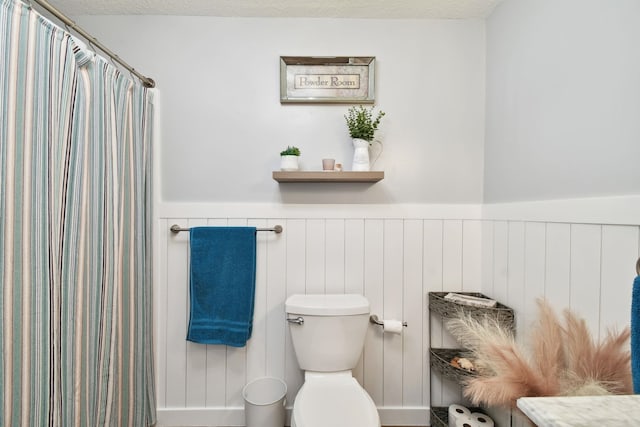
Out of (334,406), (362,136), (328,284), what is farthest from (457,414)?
(362,136)

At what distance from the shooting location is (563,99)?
1.04 meters

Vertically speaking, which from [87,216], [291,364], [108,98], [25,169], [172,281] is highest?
[108,98]

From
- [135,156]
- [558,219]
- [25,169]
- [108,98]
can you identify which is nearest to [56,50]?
[108,98]

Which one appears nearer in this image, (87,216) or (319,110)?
(87,216)

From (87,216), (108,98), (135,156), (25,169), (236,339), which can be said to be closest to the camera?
(25,169)

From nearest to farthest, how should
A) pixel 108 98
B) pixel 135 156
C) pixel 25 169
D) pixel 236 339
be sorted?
pixel 25 169 → pixel 108 98 → pixel 135 156 → pixel 236 339

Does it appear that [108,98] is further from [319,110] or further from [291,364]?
[291,364]

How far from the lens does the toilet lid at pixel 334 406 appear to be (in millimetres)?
1060

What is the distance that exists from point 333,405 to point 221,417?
0.76m

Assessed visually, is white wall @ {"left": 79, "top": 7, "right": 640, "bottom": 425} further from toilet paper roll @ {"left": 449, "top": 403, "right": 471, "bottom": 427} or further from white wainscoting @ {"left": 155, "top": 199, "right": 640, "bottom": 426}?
toilet paper roll @ {"left": 449, "top": 403, "right": 471, "bottom": 427}

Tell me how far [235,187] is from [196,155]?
0.86ft

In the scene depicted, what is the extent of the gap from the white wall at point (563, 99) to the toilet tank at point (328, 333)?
2.96 ft

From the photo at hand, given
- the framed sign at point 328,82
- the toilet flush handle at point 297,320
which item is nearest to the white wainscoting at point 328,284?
the toilet flush handle at point 297,320

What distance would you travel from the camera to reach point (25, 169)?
0.81 meters
